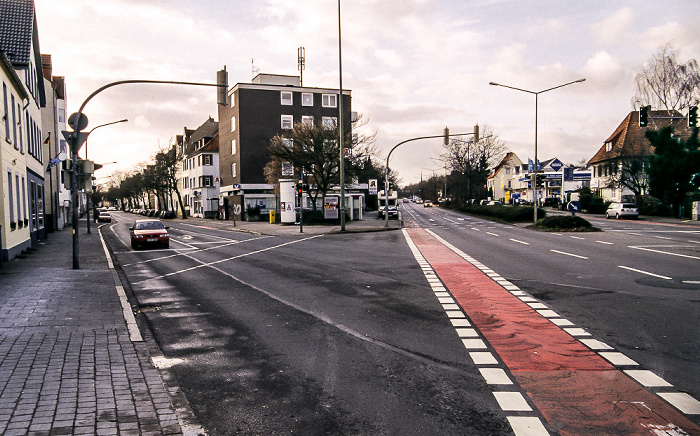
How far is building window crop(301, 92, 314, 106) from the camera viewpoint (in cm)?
6669

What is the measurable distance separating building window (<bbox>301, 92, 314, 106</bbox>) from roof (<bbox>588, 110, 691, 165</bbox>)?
36463 millimetres

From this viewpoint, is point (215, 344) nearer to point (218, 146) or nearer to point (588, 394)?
point (588, 394)

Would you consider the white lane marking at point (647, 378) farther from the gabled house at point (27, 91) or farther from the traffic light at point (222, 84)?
the gabled house at point (27, 91)

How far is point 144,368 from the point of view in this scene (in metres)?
5.76

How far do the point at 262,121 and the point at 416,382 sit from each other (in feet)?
203

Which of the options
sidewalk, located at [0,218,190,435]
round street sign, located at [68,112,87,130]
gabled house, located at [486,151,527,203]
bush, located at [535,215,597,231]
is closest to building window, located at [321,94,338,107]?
bush, located at [535,215,597,231]

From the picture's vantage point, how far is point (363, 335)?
734 centimetres

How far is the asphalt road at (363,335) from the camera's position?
460 centimetres

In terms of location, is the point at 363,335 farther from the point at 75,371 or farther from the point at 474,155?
the point at 474,155

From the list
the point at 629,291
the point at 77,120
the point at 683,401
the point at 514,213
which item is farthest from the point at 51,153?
the point at 683,401

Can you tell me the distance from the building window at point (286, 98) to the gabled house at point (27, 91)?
3741 centimetres

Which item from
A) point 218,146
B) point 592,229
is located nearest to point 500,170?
point 218,146

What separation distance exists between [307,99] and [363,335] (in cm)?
6232


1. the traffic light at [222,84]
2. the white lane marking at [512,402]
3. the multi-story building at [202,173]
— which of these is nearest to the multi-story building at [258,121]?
the multi-story building at [202,173]
